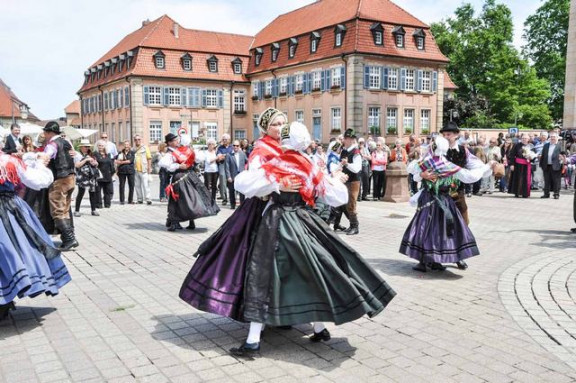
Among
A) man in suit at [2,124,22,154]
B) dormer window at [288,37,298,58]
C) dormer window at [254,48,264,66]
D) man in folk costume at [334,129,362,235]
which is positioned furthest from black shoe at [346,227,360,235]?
dormer window at [254,48,264,66]

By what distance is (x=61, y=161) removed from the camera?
354 inches

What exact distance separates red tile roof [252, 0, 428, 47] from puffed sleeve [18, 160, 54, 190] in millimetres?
35041

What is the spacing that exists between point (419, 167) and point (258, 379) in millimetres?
4140

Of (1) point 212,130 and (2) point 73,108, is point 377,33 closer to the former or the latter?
(1) point 212,130

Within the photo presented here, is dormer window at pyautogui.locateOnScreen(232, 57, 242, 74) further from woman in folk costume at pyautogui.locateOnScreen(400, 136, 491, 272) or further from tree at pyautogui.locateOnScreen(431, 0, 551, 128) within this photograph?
woman in folk costume at pyautogui.locateOnScreen(400, 136, 491, 272)

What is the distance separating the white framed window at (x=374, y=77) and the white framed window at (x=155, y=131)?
61.4 feet

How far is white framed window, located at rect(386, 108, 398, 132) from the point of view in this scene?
39481 mm

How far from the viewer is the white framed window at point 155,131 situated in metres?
48.1

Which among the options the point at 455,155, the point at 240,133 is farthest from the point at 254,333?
the point at 240,133

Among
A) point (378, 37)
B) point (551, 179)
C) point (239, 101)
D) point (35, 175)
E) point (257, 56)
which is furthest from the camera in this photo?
point (239, 101)

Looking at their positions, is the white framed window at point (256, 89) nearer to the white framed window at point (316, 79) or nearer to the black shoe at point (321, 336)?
the white framed window at point (316, 79)

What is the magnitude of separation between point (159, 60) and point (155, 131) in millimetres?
5831

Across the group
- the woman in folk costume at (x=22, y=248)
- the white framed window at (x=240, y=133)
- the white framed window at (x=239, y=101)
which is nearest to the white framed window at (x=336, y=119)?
the white framed window at (x=239, y=101)

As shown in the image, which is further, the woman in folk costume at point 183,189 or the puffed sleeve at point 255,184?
the woman in folk costume at point 183,189
